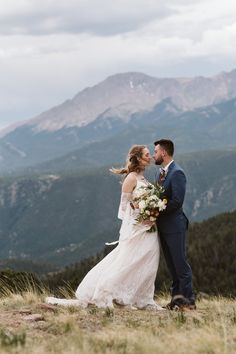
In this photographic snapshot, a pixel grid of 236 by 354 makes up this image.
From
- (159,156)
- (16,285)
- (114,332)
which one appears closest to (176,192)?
(159,156)

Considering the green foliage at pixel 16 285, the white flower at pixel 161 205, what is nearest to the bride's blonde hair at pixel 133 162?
the white flower at pixel 161 205

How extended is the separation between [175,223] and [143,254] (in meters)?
0.91

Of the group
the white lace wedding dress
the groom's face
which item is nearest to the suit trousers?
the white lace wedding dress

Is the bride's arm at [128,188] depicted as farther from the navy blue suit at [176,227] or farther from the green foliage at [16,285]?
the green foliage at [16,285]

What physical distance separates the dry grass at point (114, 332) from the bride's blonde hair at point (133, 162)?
2734 millimetres

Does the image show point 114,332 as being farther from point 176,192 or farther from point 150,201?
point 176,192

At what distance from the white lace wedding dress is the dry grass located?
23.1 inches

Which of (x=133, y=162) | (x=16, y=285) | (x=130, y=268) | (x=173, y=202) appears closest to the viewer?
(x=173, y=202)

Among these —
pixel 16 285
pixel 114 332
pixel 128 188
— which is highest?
pixel 128 188

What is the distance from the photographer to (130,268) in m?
12.5

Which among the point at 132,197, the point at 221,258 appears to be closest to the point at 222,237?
the point at 221,258

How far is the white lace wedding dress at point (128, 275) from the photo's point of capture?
483 inches

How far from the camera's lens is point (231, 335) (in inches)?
330

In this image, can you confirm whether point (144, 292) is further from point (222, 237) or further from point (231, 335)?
point (222, 237)
